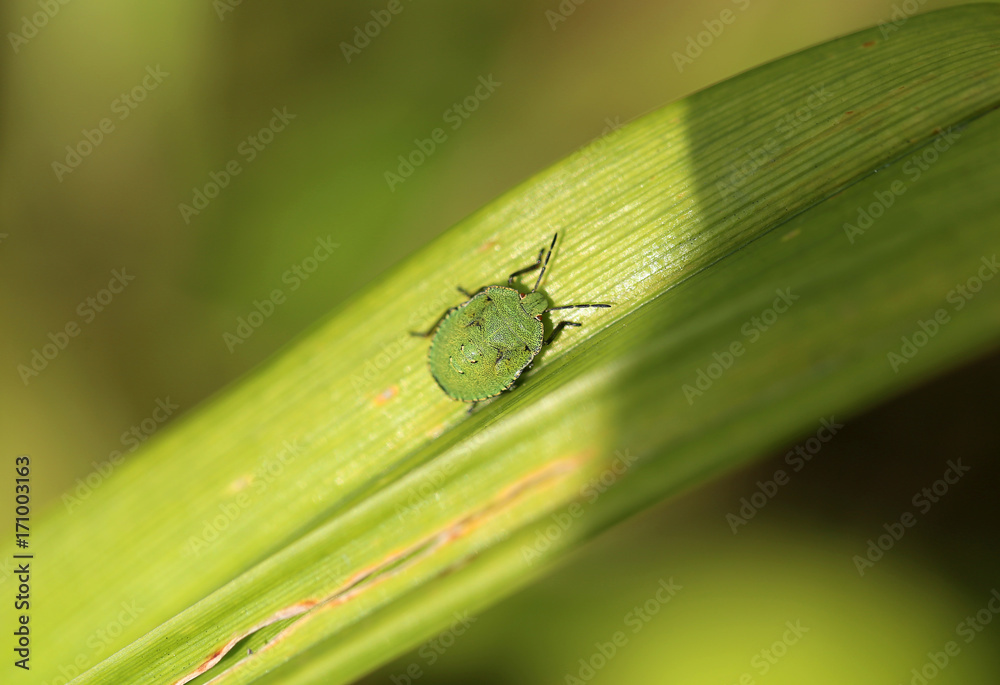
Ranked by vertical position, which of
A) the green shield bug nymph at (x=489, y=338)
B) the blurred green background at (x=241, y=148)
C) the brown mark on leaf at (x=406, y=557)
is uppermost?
the blurred green background at (x=241, y=148)

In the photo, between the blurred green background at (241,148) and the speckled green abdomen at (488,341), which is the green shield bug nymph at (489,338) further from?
the blurred green background at (241,148)

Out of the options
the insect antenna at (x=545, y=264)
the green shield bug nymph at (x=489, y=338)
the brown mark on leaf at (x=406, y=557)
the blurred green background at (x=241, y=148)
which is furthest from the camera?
the blurred green background at (x=241, y=148)

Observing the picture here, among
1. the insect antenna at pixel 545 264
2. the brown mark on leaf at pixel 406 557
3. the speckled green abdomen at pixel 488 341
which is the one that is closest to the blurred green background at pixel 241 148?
the speckled green abdomen at pixel 488 341

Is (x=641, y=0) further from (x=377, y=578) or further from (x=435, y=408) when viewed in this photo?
(x=377, y=578)

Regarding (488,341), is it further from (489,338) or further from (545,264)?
(545,264)

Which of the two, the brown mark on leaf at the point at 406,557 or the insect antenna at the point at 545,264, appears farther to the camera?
the insect antenna at the point at 545,264

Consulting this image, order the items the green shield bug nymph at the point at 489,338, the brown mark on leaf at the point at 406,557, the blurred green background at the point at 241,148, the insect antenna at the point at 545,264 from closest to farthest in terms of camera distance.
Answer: the brown mark on leaf at the point at 406,557, the insect antenna at the point at 545,264, the green shield bug nymph at the point at 489,338, the blurred green background at the point at 241,148

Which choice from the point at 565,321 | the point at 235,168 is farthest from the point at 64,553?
the point at 235,168

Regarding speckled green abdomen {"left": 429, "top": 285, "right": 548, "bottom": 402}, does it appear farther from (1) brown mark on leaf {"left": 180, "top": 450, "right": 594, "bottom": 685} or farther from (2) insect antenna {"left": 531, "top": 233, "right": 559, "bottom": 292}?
(1) brown mark on leaf {"left": 180, "top": 450, "right": 594, "bottom": 685}

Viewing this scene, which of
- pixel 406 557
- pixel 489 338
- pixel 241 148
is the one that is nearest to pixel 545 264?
pixel 489 338
